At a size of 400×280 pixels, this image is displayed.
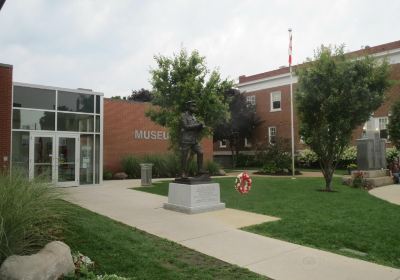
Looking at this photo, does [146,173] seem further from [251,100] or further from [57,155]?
[251,100]

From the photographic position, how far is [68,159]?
17203 mm

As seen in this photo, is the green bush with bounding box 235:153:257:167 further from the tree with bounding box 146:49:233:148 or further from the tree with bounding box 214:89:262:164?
the tree with bounding box 146:49:233:148

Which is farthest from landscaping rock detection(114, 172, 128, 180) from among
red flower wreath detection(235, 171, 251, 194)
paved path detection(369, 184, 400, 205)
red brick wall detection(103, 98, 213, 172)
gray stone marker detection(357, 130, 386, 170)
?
paved path detection(369, 184, 400, 205)

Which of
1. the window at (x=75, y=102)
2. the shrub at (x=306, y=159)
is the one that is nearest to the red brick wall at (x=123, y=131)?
the window at (x=75, y=102)

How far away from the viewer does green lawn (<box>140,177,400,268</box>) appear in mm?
6855

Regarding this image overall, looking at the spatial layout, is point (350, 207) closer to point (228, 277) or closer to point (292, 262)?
point (292, 262)

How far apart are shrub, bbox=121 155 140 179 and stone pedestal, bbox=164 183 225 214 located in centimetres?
1138

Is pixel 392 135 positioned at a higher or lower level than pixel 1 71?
lower

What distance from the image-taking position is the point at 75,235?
6.60 metres

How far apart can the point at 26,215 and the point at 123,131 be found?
59.9 feet

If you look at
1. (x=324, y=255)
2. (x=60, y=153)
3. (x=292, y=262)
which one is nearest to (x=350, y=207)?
(x=324, y=255)

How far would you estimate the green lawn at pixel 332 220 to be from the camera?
686cm

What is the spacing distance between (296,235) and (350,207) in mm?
3664

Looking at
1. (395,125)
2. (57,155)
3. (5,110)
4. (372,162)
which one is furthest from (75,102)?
(395,125)
